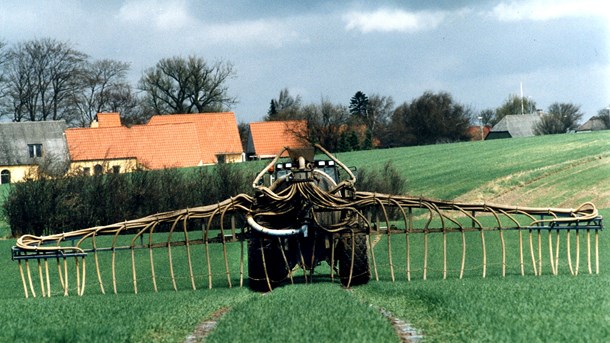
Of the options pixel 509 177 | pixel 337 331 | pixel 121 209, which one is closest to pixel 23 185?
pixel 121 209

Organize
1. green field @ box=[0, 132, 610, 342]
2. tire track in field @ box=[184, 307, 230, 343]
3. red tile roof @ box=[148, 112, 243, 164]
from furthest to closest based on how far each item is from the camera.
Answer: red tile roof @ box=[148, 112, 243, 164], tire track in field @ box=[184, 307, 230, 343], green field @ box=[0, 132, 610, 342]

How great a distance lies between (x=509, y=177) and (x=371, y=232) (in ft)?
122

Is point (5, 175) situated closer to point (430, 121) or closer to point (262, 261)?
point (430, 121)

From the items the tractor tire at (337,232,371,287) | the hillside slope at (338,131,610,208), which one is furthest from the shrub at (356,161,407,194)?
the tractor tire at (337,232,371,287)

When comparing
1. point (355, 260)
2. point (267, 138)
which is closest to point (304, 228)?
point (355, 260)

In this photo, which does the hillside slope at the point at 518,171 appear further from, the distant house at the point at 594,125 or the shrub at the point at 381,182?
the distant house at the point at 594,125

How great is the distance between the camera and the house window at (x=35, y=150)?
90.6 m

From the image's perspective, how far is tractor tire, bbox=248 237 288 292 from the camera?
19.1 m

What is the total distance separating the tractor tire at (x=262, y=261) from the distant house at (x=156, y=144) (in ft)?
223

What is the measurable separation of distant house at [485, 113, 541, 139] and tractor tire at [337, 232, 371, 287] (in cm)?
11578

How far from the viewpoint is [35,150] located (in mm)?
91062

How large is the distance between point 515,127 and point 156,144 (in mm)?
58563

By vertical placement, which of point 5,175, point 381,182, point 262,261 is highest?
point 5,175

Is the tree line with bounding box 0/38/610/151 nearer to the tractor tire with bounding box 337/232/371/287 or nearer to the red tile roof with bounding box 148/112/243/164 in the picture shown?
the red tile roof with bounding box 148/112/243/164
